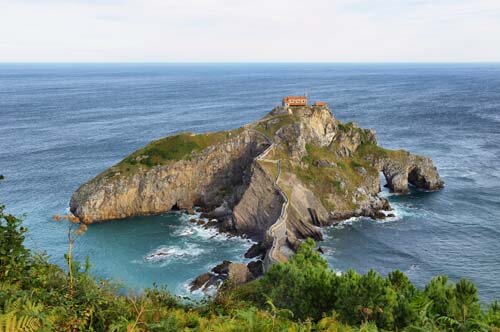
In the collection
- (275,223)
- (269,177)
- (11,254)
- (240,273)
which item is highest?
(11,254)

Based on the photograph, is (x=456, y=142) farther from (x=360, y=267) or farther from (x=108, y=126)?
(x=108, y=126)

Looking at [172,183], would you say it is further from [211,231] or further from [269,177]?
[269,177]

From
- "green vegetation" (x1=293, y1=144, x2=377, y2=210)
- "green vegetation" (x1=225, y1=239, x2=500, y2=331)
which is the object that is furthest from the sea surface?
"green vegetation" (x1=225, y1=239, x2=500, y2=331)

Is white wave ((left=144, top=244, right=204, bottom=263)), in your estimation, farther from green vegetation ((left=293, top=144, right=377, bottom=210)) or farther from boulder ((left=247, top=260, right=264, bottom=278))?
green vegetation ((left=293, top=144, right=377, bottom=210))

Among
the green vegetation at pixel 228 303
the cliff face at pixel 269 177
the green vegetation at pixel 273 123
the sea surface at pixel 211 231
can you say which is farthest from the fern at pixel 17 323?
the green vegetation at pixel 273 123

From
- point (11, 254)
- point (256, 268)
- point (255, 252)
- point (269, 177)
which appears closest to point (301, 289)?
point (11, 254)

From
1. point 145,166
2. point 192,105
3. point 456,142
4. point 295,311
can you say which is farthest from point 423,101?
point 295,311
